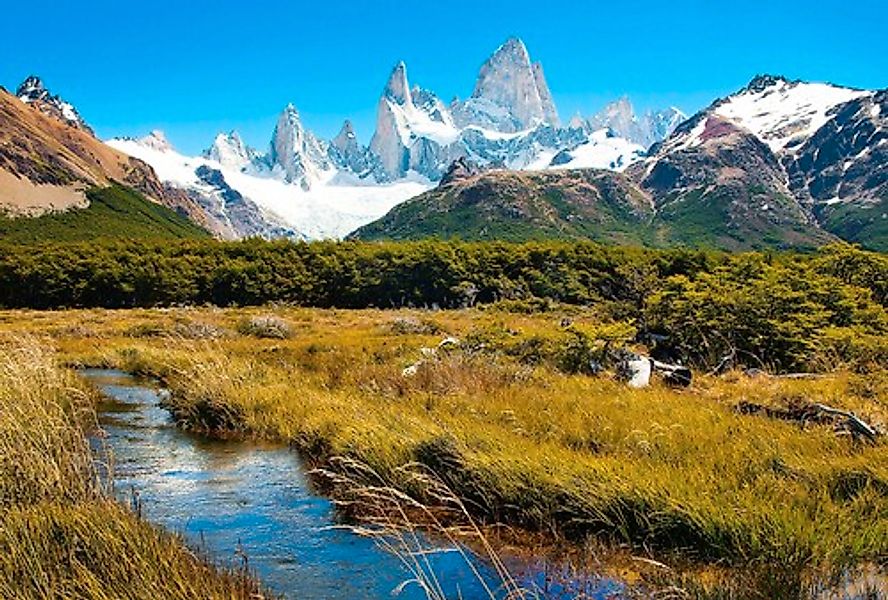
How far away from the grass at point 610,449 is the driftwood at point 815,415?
18.4 inches

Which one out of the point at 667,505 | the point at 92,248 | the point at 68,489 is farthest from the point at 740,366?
the point at 92,248

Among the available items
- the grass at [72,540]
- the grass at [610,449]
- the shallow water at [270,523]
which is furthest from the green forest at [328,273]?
the grass at [72,540]

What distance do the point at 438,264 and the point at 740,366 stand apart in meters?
76.7

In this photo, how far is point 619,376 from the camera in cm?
2047

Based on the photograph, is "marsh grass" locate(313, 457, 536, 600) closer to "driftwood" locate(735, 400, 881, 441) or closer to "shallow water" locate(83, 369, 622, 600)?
"shallow water" locate(83, 369, 622, 600)

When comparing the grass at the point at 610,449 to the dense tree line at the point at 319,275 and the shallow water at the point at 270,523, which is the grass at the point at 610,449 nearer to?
the shallow water at the point at 270,523

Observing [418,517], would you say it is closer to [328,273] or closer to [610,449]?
[610,449]

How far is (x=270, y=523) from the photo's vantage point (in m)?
11.2

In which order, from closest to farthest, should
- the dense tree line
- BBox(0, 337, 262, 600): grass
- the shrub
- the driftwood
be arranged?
BBox(0, 337, 262, 600): grass → the driftwood → the shrub → the dense tree line

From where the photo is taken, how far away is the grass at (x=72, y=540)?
6.80 metres

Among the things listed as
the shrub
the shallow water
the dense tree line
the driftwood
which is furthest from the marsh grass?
the dense tree line

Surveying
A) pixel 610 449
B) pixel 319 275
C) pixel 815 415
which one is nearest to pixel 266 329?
pixel 815 415

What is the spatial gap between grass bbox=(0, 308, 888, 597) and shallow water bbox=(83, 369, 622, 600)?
0.96 metres

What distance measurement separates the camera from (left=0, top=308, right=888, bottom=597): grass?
28.7ft
